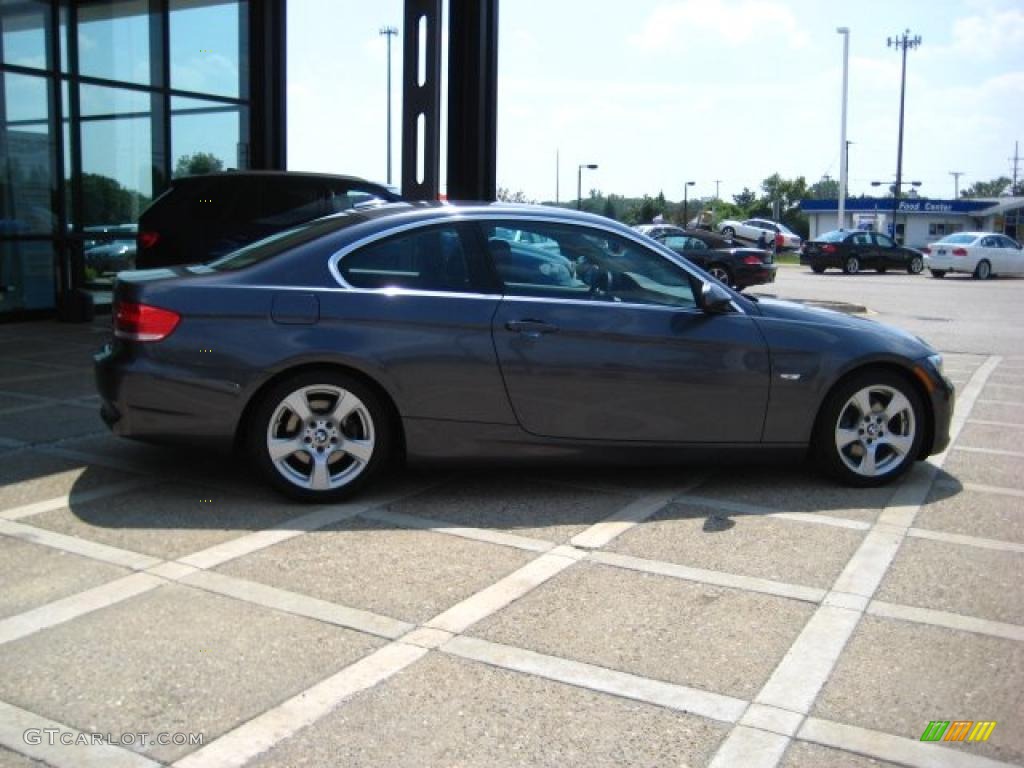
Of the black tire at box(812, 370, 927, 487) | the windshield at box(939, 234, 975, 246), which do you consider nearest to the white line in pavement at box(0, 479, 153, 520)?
the black tire at box(812, 370, 927, 487)

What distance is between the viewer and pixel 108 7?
14.1 meters

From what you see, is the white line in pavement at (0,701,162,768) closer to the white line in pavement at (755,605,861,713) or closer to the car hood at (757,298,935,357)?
the white line in pavement at (755,605,861,713)

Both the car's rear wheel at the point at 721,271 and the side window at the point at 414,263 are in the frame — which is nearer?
the side window at the point at 414,263

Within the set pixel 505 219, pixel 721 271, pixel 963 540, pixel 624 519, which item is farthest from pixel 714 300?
pixel 721 271

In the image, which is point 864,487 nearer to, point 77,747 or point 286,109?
point 77,747

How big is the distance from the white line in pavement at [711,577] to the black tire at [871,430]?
1.71 meters

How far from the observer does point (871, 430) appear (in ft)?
20.2

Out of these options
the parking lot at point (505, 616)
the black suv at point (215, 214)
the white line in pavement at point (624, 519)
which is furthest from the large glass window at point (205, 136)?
the white line in pavement at point (624, 519)

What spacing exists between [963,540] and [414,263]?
3042mm

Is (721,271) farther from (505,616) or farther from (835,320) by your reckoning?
(505,616)

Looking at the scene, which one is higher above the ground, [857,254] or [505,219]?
[857,254]

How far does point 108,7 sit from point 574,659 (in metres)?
13.1

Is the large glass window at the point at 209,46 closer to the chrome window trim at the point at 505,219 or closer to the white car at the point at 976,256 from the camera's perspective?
the chrome window trim at the point at 505,219

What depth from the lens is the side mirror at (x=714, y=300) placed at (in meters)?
5.86
